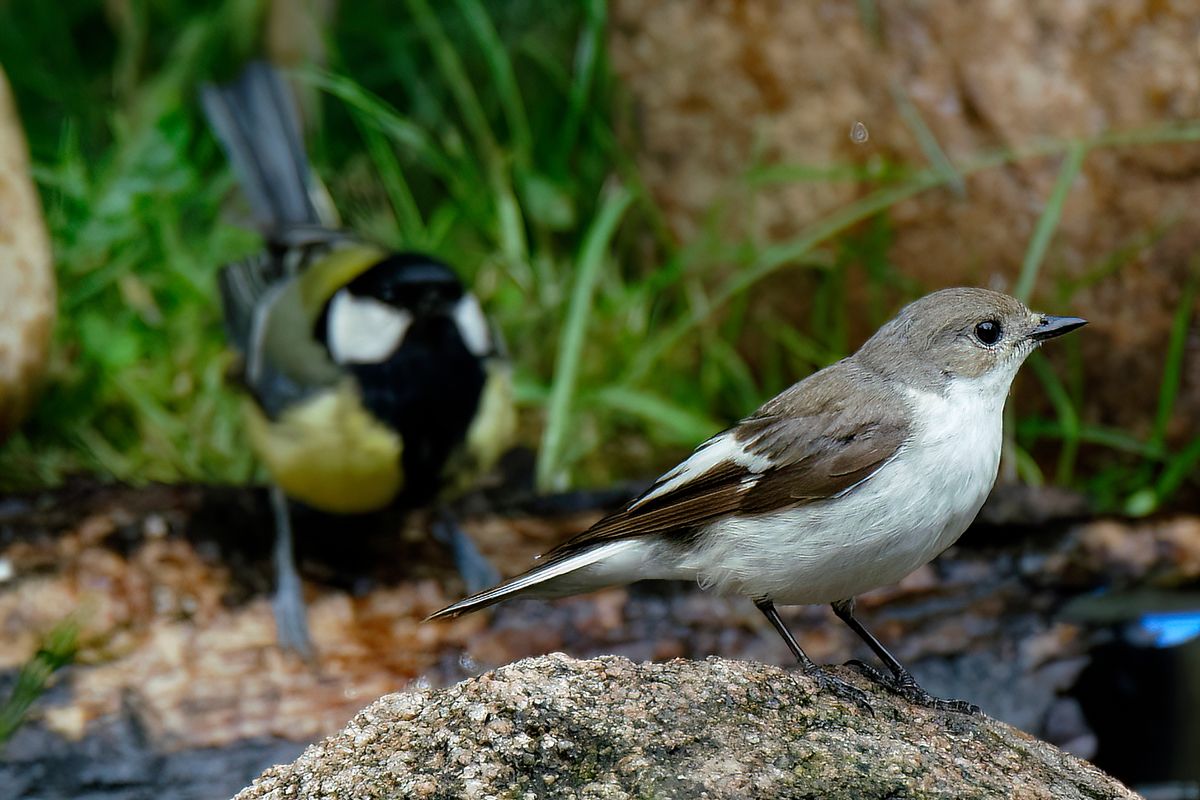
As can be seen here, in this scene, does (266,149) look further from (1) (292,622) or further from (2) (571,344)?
(1) (292,622)

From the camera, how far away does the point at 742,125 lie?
4.89 meters

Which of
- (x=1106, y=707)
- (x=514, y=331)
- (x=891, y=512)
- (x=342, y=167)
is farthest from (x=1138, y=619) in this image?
(x=342, y=167)

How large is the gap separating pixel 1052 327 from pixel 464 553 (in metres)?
1.94

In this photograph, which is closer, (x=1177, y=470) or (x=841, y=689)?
(x=841, y=689)

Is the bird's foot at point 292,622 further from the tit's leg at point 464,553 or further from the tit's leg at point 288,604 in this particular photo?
the tit's leg at point 464,553

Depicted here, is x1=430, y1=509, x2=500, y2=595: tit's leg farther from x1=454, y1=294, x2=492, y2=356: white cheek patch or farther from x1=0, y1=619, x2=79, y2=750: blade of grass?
x1=0, y1=619, x2=79, y2=750: blade of grass

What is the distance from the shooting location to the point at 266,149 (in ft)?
Answer: 16.1

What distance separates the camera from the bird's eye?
99.0 inches

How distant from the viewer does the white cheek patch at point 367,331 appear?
12.9 ft

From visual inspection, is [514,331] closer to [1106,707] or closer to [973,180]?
[973,180]

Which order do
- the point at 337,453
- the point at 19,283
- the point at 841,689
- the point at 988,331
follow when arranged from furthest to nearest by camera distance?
the point at 19,283 → the point at 337,453 → the point at 988,331 → the point at 841,689

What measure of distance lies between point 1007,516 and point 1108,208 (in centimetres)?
123

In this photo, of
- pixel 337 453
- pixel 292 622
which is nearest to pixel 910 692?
pixel 292 622

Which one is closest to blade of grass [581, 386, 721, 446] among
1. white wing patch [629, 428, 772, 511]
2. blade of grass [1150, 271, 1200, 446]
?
blade of grass [1150, 271, 1200, 446]
